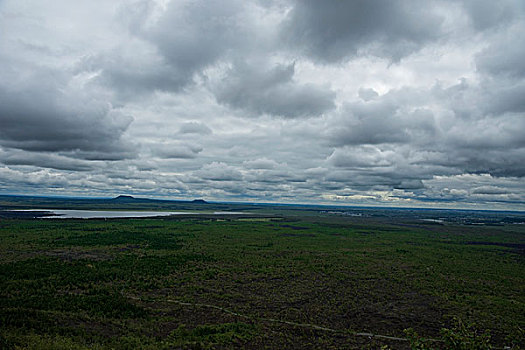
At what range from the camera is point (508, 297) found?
39656mm

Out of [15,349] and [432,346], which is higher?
[15,349]

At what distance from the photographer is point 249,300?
35.4 meters

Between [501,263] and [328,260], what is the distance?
3693cm

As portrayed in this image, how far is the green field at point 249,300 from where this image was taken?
2458cm

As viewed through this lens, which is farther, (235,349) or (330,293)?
(330,293)

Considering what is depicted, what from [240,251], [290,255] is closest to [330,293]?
[290,255]

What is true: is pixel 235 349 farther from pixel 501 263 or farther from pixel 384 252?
pixel 501 263

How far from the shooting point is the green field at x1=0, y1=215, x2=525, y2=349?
2458 centimetres

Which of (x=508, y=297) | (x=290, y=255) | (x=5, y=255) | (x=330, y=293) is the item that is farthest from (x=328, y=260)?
(x=5, y=255)

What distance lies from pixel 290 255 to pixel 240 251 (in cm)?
1121

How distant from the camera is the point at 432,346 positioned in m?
26.0

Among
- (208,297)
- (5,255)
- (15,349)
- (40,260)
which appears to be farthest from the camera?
(5,255)

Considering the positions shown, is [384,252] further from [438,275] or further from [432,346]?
[432,346]

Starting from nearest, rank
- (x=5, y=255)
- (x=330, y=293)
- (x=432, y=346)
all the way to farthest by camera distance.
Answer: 1. (x=432, y=346)
2. (x=330, y=293)
3. (x=5, y=255)
